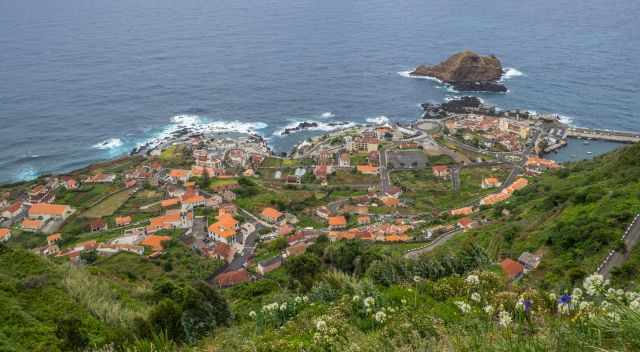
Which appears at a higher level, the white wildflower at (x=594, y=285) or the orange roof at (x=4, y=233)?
the white wildflower at (x=594, y=285)

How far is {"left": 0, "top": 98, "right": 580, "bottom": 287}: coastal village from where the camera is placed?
41.6m

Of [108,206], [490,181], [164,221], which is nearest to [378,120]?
[490,181]

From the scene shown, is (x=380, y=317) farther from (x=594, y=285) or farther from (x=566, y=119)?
(x=566, y=119)

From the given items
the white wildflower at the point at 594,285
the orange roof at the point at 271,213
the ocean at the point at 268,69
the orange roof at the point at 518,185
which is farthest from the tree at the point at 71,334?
the ocean at the point at 268,69

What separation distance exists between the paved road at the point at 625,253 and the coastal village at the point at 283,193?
13.7m

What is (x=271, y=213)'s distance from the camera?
48.4 m

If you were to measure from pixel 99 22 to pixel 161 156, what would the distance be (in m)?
94.9

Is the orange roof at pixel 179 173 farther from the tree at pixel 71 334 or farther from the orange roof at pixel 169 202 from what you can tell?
the tree at pixel 71 334

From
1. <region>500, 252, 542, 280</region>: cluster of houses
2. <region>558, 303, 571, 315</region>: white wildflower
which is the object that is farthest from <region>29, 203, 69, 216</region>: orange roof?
<region>558, 303, 571, 315</region>: white wildflower

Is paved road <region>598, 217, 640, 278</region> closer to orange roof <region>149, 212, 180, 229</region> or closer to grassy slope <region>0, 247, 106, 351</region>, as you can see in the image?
grassy slope <region>0, 247, 106, 351</region>

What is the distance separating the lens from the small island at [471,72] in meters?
90.2

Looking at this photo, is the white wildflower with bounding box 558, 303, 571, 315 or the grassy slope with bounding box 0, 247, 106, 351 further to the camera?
the grassy slope with bounding box 0, 247, 106, 351

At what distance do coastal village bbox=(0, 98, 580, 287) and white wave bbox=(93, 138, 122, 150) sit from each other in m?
4.80

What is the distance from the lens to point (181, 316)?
1703 centimetres
